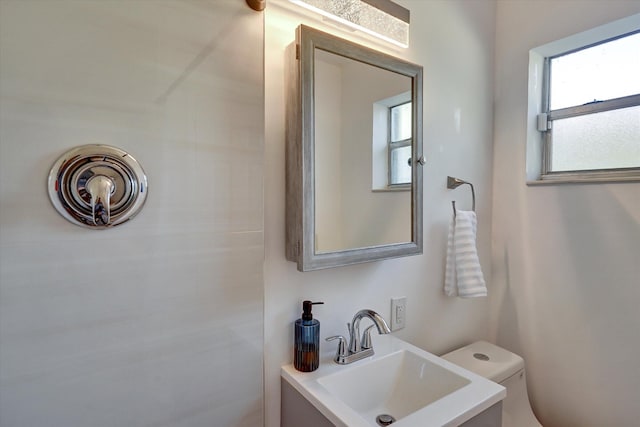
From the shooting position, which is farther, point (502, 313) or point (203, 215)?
point (502, 313)

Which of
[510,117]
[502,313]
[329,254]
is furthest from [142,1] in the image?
[502,313]

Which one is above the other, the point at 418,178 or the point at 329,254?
the point at 418,178

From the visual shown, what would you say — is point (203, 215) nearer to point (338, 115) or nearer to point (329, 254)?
point (329, 254)

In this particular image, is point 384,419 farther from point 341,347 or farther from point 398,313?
point 398,313

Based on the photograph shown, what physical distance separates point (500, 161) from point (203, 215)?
1.34 meters

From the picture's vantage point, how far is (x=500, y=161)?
1494mm

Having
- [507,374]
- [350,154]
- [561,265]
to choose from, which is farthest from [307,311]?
[561,265]

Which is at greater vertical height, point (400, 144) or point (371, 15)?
point (371, 15)

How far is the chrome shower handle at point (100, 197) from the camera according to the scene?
64cm

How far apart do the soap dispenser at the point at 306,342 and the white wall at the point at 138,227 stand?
0.11m

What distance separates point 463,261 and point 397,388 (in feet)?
1.73

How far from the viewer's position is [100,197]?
0.64 meters

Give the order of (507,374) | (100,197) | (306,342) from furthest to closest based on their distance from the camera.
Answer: (507,374) < (306,342) < (100,197)

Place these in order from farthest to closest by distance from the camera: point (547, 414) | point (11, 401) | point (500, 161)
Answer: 1. point (500, 161)
2. point (547, 414)
3. point (11, 401)
